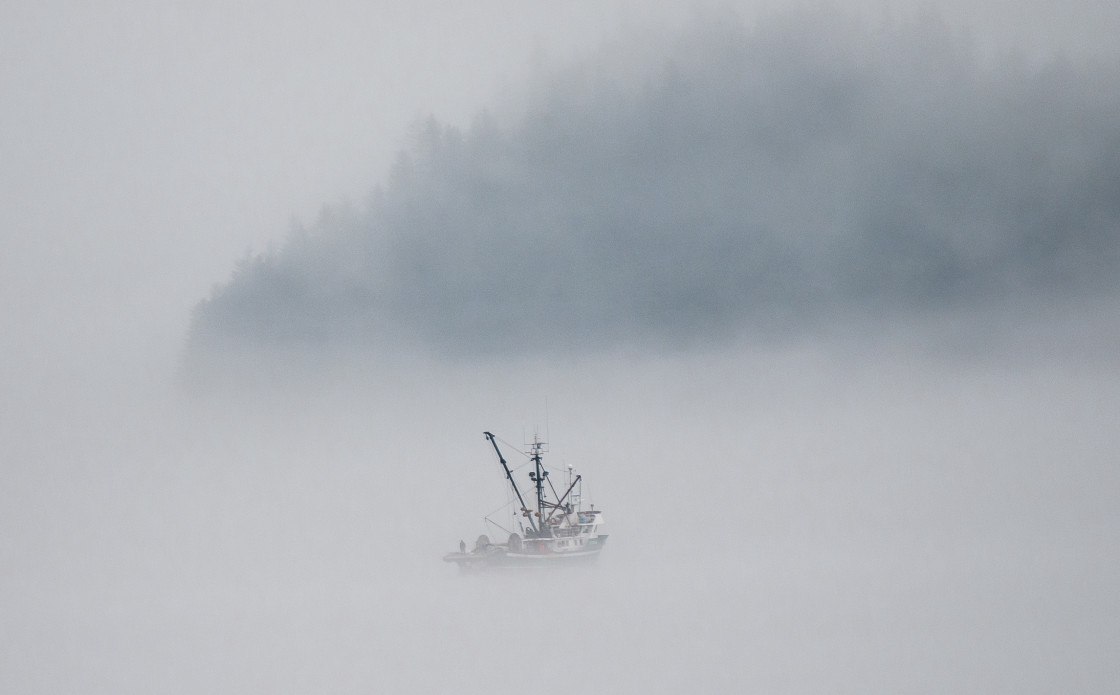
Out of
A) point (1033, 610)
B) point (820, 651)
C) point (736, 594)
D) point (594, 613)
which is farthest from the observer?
point (736, 594)

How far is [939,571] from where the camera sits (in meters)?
123

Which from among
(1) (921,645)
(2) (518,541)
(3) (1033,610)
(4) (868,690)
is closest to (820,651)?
(1) (921,645)

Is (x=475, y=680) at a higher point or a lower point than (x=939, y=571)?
lower

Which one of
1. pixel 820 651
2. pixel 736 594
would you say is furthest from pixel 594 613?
pixel 820 651

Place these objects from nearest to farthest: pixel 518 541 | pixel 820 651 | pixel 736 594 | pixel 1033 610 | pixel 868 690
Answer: pixel 868 690 < pixel 820 651 < pixel 1033 610 < pixel 736 594 < pixel 518 541

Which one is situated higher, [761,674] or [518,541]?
[518,541]

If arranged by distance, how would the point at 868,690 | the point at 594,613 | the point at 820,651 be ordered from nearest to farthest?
1. the point at 868,690
2. the point at 820,651
3. the point at 594,613

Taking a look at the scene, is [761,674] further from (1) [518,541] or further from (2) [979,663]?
(1) [518,541]

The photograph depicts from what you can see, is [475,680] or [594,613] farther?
[594,613]

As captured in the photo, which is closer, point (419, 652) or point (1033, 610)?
point (419, 652)

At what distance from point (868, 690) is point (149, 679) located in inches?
1643

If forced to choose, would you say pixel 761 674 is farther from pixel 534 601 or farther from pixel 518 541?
pixel 518 541

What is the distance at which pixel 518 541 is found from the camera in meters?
145

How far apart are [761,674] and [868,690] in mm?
6657
